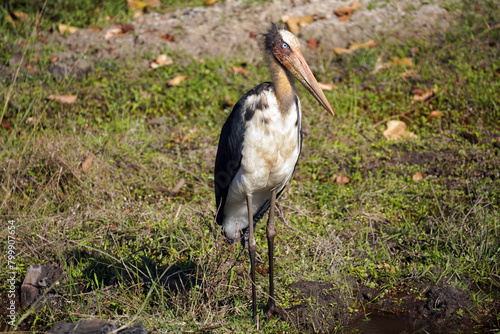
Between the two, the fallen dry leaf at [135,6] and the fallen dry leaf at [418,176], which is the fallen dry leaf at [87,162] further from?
the fallen dry leaf at [135,6]

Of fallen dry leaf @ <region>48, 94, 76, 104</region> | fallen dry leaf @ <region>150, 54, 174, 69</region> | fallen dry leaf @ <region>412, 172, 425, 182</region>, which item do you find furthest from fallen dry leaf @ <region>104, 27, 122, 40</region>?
fallen dry leaf @ <region>412, 172, 425, 182</region>

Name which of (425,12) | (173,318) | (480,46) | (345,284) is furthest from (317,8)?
(173,318)

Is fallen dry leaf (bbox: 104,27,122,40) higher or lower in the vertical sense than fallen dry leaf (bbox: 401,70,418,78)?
higher

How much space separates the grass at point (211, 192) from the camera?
336 cm

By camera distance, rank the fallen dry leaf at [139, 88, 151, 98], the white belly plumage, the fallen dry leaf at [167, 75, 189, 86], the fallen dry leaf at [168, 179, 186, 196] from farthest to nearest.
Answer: the fallen dry leaf at [167, 75, 189, 86]
the fallen dry leaf at [139, 88, 151, 98]
the fallen dry leaf at [168, 179, 186, 196]
the white belly plumage

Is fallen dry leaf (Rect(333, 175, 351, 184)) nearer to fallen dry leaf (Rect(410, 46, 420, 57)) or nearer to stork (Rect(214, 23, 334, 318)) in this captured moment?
stork (Rect(214, 23, 334, 318))

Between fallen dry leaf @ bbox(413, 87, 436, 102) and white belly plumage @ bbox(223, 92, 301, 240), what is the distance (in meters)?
2.52

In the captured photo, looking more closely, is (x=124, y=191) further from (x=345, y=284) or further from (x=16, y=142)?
(x=345, y=284)

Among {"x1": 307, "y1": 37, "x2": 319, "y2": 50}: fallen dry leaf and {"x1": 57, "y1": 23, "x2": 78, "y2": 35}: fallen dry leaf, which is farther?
{"x1": 57, "y1": 23, "x2": 78, "y2": 35}: fallen dry leaf

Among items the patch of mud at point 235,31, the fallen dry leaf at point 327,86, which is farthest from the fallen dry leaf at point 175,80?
Answer: the fallen dry leaf at point 327,86

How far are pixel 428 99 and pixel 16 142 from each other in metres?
3.75

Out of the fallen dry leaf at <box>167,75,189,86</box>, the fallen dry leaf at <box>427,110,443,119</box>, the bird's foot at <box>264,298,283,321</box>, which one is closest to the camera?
the bird's foot at <box>264,298,283,321</box>

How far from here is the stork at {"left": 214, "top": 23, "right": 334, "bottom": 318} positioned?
3037 mm

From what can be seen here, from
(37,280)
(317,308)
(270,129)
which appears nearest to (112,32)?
(37,280)
